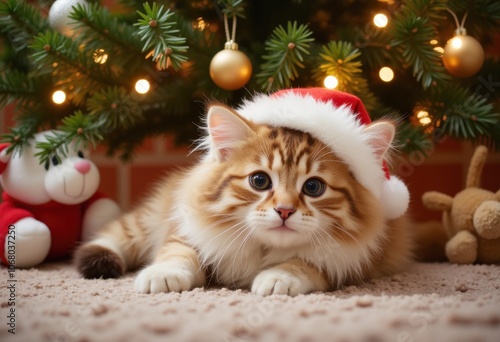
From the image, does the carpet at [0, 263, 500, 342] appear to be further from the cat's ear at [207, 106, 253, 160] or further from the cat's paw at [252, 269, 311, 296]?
the cat's ear at [207, 106, 253, 160]

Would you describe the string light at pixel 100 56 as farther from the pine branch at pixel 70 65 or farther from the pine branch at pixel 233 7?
the pine branch at pixel 233 7

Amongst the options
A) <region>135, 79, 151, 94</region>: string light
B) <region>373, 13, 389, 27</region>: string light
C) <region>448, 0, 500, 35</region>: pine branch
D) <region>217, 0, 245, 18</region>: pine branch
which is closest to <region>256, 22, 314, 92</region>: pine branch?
<region>217, 0, 245, 18</region>: pine branch

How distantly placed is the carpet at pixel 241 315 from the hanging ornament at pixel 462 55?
0.63 meters

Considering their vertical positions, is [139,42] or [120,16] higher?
[120,16]

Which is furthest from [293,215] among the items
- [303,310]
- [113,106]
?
[113,106]

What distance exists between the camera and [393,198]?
4.22 feet

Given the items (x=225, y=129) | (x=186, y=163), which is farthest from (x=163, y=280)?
(x=186, y=163)

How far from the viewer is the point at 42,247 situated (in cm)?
147

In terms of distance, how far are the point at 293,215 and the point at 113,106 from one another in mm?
674

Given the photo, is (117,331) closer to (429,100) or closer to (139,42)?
(139,42)

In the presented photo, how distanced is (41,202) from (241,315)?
0.99 meters

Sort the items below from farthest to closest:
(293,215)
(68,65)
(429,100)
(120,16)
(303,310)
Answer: (120,16) → (429,100) → (68,65) → (293,215) → (303,310)

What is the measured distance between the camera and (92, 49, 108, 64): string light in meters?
1.41

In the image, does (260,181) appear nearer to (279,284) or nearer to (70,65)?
(279,284)
